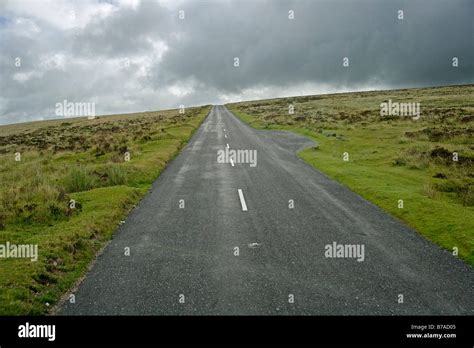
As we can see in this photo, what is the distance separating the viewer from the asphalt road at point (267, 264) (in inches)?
233

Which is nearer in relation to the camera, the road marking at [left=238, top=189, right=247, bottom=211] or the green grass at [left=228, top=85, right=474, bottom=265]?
the green grass at [left=228, top=85, right=474, bottom=265]

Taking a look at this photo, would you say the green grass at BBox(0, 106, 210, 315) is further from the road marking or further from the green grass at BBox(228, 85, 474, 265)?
the green grass at BBox(228, 85, 474, 265)

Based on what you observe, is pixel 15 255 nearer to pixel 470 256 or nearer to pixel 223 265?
pixel 223 265

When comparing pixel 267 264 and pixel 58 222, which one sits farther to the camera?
pixel 58 222

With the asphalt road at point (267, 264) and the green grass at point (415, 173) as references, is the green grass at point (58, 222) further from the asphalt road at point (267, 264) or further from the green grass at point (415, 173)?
the green grass at point (415, 173)

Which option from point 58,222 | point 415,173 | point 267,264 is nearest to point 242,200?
point 267,264

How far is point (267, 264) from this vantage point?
7383 mm

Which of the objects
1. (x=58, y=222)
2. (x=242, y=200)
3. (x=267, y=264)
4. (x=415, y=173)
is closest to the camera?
(x=267, y=264)

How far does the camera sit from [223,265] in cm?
735

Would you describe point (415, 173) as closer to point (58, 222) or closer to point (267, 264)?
point (267, 264)

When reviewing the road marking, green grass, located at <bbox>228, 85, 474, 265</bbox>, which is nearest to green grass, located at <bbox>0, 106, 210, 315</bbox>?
the road marking

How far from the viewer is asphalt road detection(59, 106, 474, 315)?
233 inches
